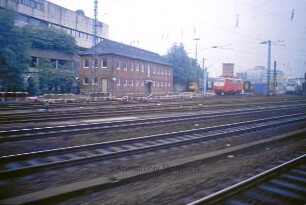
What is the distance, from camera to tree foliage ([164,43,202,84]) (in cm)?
7225

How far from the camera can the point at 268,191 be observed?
5.67m

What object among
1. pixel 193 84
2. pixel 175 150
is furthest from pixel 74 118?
pixel 193 84

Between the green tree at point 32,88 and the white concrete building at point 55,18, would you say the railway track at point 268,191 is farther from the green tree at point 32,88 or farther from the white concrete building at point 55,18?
the white concrete building at point 55,18

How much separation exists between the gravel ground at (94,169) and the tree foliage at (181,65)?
205 feet

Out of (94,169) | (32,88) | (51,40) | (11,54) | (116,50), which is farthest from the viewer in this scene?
(51,40)

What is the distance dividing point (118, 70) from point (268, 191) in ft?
141

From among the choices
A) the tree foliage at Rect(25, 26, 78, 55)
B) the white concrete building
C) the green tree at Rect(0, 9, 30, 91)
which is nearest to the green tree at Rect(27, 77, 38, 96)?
the green tree at Rect(0, 9, 30, 91)

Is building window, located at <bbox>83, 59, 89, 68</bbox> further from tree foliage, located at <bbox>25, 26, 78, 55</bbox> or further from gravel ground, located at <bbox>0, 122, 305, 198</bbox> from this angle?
gravel ground, located at <bbox>0, 122, 305, 198</bbox>

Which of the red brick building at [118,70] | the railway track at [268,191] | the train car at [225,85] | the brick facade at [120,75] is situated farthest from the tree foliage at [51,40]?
the railway track at [268,191]

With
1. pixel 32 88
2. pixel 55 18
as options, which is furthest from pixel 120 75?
pixel 55 18

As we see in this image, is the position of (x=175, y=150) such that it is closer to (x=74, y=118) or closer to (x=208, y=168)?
(x=208, y=168)

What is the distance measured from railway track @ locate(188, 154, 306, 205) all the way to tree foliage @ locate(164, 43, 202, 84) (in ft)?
216

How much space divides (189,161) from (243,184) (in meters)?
1.89

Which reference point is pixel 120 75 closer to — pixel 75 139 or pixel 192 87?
pixel 192 87
